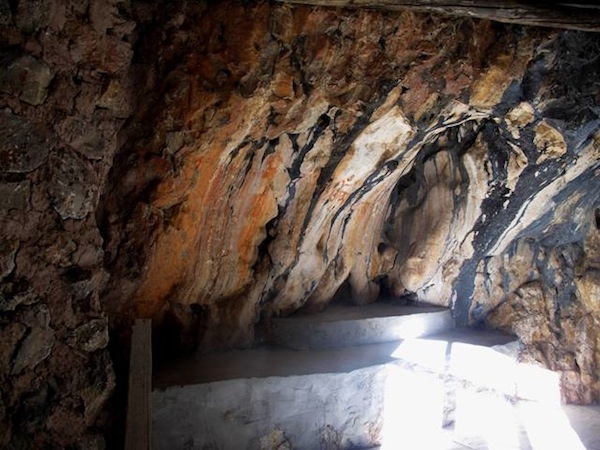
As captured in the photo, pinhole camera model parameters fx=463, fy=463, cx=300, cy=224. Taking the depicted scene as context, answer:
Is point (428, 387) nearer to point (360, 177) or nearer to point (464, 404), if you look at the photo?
point (464, 404)

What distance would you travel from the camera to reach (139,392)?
2154mm

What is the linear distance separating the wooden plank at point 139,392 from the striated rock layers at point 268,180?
0.58 ft

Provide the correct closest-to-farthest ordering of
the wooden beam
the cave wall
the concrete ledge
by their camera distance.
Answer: the cave wall
the wooden beam
the concrete ledge

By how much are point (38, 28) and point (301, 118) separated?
1585 mm

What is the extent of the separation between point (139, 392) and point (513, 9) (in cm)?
285

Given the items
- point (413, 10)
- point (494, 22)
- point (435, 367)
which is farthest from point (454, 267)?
point (413, 10)

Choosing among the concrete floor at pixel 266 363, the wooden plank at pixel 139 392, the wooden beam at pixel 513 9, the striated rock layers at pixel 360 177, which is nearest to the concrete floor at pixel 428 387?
the concrete floor at pixel 266 363

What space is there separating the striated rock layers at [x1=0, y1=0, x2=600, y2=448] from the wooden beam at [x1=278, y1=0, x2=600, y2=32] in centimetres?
12

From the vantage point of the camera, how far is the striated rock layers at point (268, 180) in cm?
210

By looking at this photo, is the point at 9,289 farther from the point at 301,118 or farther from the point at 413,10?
the point at 413,10

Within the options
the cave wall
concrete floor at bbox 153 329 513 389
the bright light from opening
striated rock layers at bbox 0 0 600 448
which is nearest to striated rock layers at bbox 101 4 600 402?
striated rock layers at bbox 0 0 600 448

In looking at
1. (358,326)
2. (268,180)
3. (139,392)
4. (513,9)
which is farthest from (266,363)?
(513,9)

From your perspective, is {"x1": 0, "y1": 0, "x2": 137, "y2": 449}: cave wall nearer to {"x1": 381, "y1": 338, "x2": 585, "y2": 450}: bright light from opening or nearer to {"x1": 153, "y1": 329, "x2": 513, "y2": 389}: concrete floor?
{"x1": 153, "y1": 329, "x2": 513, "y2": 389}: concrete floor

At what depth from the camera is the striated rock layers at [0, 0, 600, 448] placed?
210 cm
